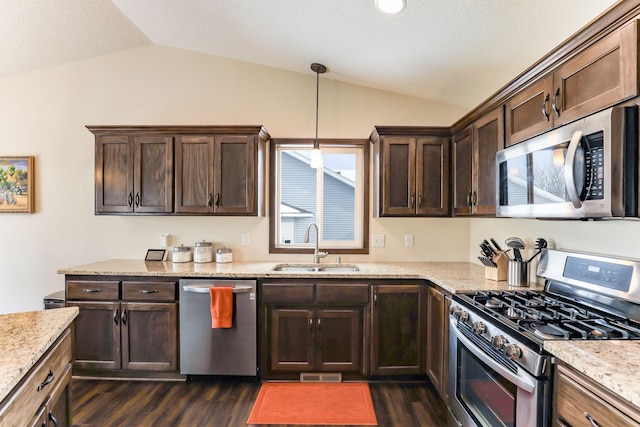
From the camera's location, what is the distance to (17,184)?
10.9ft

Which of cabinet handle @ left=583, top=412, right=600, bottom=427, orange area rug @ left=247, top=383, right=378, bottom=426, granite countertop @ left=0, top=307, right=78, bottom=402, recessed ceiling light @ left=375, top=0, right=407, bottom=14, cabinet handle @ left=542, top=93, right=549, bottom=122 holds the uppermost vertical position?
recessed ceiling light @ left=375, top=0, right=407, bottom=14

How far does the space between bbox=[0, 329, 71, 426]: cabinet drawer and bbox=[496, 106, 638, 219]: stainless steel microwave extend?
83.9 inches

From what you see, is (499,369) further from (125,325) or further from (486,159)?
(125,325)

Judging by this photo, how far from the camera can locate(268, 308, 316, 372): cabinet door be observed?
2.66 meters

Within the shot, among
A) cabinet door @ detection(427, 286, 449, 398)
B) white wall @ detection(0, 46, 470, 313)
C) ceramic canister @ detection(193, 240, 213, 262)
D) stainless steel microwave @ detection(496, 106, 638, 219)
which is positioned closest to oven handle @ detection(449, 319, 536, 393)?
cabinet door @ detection(427, 286, 449, 398)

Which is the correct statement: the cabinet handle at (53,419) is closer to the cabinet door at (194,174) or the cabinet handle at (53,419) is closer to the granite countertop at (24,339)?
the granite countertop at (24,339)

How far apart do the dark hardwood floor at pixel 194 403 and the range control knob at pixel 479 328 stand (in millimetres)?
938

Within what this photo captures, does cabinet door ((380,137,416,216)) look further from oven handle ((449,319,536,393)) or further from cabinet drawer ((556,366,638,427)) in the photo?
cabinet drawer ((556,366,638,427))

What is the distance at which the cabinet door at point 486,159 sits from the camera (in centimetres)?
218

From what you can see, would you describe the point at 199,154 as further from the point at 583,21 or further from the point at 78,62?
the point at 583,21

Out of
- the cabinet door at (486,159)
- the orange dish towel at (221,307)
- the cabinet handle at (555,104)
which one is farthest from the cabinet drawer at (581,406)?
the orange dish towel at (221,307)

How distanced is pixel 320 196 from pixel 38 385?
259 cm

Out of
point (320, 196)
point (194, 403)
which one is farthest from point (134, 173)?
point (194, 403)

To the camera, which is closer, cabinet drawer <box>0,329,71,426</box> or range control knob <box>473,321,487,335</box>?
cabinet drawer <box>0,329,71,426</box>
